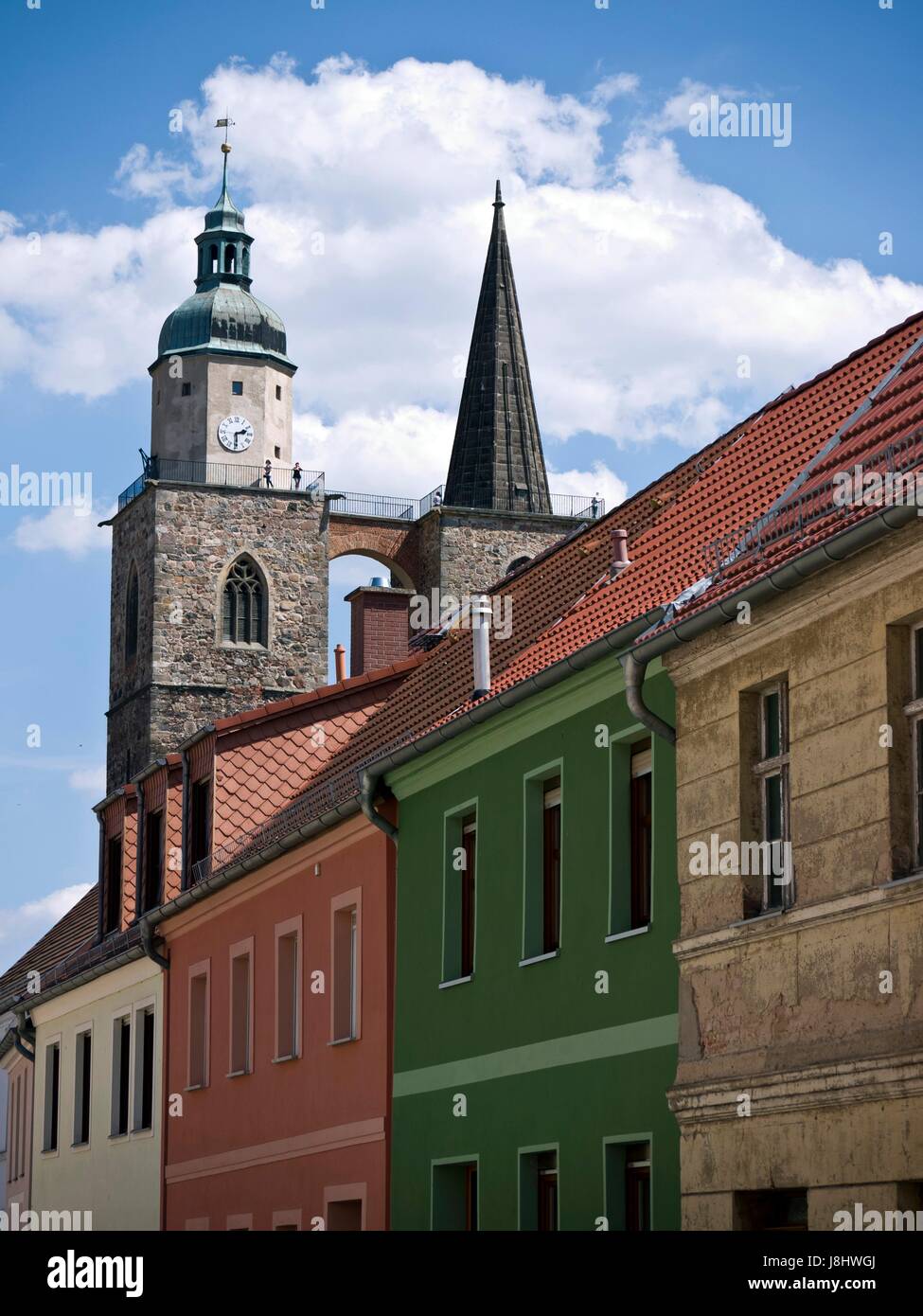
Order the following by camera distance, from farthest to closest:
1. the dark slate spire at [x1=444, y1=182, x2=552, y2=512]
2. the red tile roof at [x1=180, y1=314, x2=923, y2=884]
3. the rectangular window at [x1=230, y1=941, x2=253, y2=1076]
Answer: the dark slate spire at [x1=444, y1=182, x2=552, y2=512] < the rectangular window at [x1=230, y1=941, x2=253, y2=1076] < the red tile roof at [x1=180, y1=314, x2=923, y2=884]

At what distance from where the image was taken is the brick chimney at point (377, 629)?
32.1 meters

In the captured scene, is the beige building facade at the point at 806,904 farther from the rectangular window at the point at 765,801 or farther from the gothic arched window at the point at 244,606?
the gothic arched window at the point at 244,606

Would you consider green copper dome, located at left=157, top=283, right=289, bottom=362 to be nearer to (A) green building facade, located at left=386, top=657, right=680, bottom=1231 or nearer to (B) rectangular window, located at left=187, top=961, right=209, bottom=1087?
(B) rectangular window, located at left=187, top=961, right=209, bottom=1087

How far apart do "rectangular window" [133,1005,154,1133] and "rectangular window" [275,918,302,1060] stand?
16.7 ft

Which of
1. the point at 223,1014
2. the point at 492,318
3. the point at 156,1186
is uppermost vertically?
the point at 492,318

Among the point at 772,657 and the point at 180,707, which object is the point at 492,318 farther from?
the point at 772,657

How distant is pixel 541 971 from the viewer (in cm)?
1733

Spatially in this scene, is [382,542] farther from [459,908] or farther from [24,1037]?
[459,908]

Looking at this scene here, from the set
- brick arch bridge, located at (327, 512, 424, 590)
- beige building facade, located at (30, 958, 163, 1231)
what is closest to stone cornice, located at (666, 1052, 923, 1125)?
beige building facade, located at (30, 958, 163, 1231)

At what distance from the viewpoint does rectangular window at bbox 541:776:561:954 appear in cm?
1753

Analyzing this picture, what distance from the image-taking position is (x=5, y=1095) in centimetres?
4175

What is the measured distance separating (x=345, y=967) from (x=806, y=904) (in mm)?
9478
